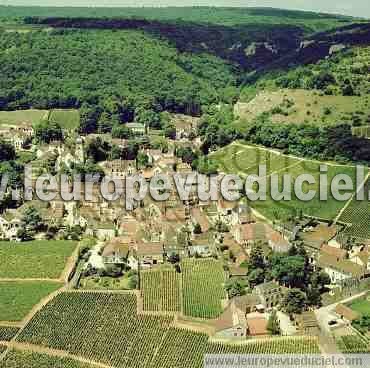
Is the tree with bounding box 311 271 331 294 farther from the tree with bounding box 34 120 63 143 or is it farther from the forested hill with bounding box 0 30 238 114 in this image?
the forested hill with bounding box 0 30 238 114

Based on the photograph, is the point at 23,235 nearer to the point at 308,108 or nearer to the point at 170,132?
the point at 170,132

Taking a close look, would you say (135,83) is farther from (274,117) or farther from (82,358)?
(82,358)

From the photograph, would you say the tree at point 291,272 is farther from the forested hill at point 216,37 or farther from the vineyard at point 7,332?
the forested hill at point 216,37

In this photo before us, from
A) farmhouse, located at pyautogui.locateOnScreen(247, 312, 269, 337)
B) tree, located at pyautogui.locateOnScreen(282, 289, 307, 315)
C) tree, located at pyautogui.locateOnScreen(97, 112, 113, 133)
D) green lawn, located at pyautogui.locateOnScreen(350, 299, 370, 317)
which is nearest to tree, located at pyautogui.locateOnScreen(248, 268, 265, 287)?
tree, located at pyautogui.locateOnScreen(282, 289, 307, 315)

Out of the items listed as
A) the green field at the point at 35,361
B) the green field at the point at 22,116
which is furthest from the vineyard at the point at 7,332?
the green field at the point at 22,116

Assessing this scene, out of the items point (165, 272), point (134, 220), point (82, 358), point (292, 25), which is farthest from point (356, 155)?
point (292, 25)
